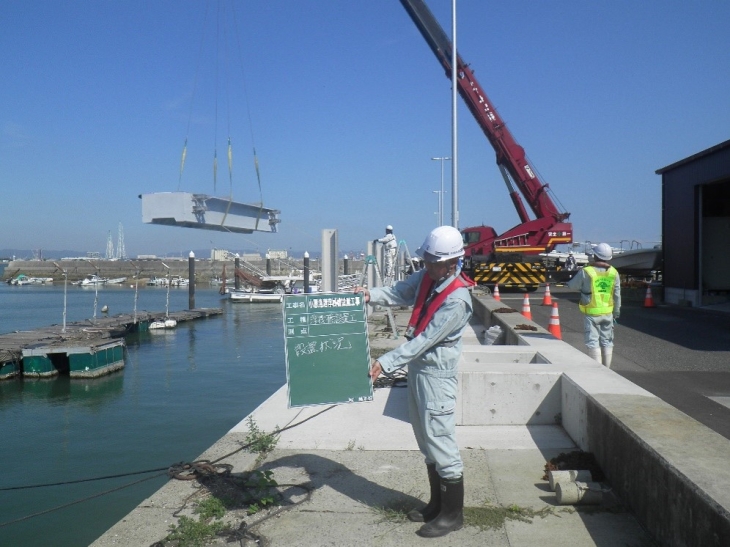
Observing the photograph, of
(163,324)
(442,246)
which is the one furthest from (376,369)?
(163,324)

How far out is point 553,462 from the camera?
5141 mm

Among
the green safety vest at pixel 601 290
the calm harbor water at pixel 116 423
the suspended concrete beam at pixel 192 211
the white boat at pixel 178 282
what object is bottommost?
the calm harbor water at pixel 116 423

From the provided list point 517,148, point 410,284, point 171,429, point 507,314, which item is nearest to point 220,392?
point 171,429

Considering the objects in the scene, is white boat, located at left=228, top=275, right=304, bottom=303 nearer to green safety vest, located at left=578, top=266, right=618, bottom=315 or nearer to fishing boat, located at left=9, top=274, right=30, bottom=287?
green safety vest, located at left=578, top=266, right=618, bottom=315

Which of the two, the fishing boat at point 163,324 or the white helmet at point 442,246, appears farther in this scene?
the fishing boat at point 163,324

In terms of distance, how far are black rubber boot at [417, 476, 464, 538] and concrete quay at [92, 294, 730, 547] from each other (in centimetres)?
7

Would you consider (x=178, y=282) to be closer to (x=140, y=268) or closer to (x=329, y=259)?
(x=140, y=268)

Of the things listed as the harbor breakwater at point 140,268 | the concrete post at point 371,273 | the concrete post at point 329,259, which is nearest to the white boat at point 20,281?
the harbor breakwater at point 140,268

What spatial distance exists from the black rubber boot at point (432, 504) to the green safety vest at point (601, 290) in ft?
15.9

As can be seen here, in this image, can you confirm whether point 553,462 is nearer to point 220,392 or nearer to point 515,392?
point 515,392

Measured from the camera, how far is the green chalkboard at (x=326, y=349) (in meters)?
4.91

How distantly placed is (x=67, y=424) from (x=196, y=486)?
1167 cm

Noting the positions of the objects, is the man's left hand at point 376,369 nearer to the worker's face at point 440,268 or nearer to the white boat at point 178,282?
the worker's face at point 440,268

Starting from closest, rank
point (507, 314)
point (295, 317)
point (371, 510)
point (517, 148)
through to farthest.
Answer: point (371, 510) → point (295, 317) → point (507, 314) → point (517, 148)
